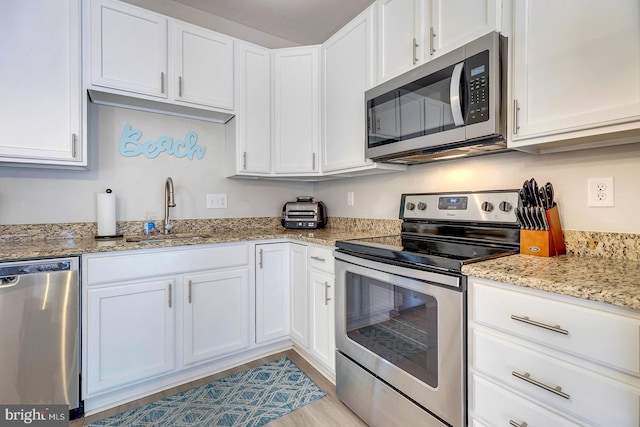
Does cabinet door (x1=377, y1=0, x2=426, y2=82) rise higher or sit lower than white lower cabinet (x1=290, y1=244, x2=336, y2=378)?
higher

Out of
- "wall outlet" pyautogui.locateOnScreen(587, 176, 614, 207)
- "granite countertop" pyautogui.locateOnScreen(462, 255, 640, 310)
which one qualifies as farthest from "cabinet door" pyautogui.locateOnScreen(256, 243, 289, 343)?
"wall outlet" pyautogui.locateOnScreen(587, 176, 614, 207)

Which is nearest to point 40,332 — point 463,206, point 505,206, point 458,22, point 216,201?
point 216,201

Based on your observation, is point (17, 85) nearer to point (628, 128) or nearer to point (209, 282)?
point (209, 282)

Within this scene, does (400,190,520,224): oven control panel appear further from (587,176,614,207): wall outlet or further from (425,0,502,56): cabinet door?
(425,0,502,56): cabinet door

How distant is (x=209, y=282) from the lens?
1.97m

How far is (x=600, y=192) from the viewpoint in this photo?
124cm

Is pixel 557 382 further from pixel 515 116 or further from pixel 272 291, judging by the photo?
pixel 272 291

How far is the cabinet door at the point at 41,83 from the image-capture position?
1633 millimetres

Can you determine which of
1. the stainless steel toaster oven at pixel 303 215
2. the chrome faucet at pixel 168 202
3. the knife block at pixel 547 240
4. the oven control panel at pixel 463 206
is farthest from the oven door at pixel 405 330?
the chrome faucet at pixel 168 202

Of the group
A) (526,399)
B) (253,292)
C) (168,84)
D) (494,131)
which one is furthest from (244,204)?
(526,399)

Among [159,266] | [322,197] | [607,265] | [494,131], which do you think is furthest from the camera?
[322,197]

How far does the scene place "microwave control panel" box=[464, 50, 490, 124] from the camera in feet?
4.17

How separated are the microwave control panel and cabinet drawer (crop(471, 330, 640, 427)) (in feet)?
2.84

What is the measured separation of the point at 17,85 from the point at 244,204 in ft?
5.08
